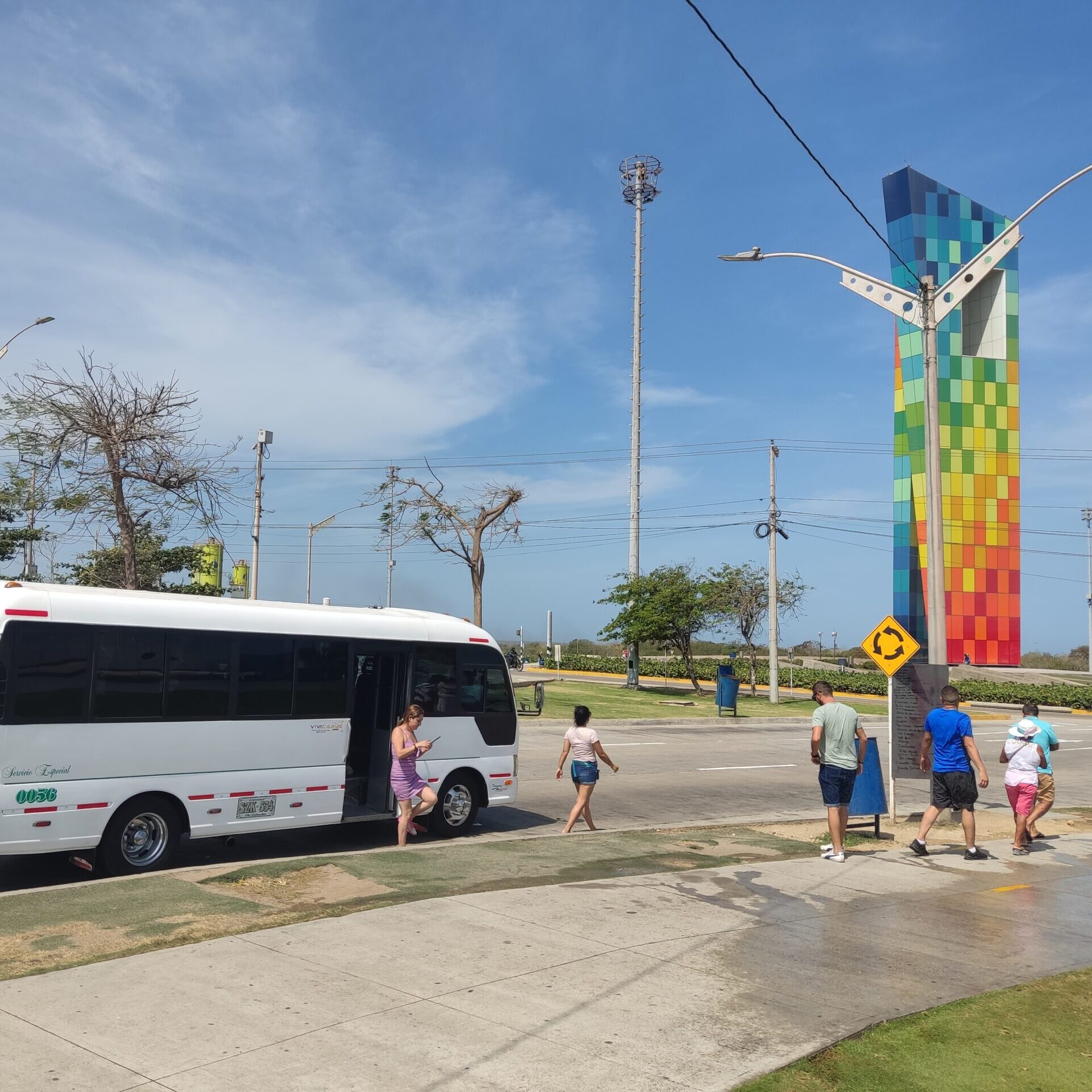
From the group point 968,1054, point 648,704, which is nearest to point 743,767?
point 648,704

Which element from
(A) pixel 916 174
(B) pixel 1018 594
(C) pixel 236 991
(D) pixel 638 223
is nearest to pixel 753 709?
(B) pixel 1018 594

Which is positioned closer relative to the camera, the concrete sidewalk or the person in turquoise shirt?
the concrete sidewalk

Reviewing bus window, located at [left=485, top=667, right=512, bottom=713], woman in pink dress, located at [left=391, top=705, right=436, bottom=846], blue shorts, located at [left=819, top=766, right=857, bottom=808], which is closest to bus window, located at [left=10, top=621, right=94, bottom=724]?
woman in pink dress, located at [left=391, top=705, right=436, bottom=846]

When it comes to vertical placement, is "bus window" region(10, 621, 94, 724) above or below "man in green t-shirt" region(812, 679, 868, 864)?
above

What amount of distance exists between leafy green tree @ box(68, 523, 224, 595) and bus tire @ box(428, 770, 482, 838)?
25673 millimetres

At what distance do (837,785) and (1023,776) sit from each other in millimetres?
2933

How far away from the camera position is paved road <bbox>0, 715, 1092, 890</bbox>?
485 inches

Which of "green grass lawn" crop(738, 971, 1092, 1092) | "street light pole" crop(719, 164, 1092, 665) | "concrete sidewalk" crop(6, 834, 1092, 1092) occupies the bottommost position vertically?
"green grass lawn" crop(738, 971, 1092, 1092)

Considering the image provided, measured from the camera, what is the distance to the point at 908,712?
1511 cm

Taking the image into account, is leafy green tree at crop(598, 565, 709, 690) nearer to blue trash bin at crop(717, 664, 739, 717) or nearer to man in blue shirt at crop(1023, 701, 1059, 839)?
blue trash bin at crop(717, 664, 739, 717)

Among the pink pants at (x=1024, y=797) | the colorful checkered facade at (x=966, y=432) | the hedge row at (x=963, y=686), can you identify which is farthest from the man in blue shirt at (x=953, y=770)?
the colorful checkered facade at (x=966, y=432)

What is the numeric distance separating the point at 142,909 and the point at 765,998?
475 cm

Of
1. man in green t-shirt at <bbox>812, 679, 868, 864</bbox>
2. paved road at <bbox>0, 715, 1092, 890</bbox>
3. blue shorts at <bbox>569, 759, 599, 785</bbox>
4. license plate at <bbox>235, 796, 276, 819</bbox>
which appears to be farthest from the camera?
blue shorts at <bbox>569, 759, 599, 785</bbox>

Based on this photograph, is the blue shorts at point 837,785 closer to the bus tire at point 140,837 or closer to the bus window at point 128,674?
the bus tire at point 140,837
